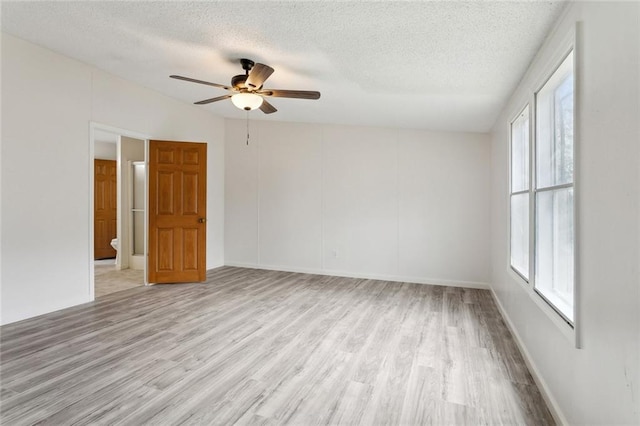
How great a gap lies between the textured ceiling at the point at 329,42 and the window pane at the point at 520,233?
1137mm

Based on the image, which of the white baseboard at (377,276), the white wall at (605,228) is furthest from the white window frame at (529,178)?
the white baseboard at (377,276)

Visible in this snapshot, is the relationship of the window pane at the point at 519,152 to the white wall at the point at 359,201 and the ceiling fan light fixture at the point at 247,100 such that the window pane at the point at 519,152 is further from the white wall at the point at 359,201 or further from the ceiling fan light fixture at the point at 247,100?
the ceiling fan light fixture at the point at 247,100

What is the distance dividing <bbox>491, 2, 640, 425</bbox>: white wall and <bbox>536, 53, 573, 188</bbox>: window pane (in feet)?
1.02

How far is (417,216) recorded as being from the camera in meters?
5.38

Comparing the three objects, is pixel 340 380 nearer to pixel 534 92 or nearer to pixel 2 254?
pixel 534 92

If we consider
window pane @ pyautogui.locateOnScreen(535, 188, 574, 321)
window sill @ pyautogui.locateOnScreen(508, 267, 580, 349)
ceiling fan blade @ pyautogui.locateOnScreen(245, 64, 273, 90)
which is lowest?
window sill @ pyautogui.locateOnScreen(508, 267, 580, 349)

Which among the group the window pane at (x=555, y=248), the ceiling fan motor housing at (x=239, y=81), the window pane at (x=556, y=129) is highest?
the ceiling fan motor housing at (x=239, y=81)

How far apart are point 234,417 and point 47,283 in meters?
3.02

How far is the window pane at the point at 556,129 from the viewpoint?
2.04 metres

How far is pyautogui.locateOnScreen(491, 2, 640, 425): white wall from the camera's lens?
123 centimetres

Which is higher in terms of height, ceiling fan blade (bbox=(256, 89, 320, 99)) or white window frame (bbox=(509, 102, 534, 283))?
ceiling fan blade (bbox=(256, 89, 320, 99))

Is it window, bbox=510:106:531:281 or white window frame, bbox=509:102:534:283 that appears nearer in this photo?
white window frame, bbox=509:102:534:283

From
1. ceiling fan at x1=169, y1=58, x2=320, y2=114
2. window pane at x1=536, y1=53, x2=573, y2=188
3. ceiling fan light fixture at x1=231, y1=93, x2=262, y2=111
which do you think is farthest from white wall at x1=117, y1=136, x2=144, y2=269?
window pane at x1=536, y1=53, x2=573, y2=188

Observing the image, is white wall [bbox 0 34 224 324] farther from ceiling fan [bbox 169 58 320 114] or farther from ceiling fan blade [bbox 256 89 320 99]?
ceiling fan blade [bbox 256 89 320 99]
